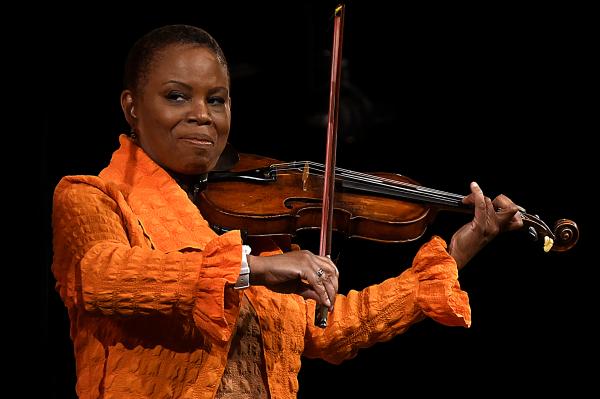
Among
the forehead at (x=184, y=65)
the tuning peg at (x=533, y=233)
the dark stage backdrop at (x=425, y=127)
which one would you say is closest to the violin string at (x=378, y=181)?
the tuning peg at (x=533, y=233)

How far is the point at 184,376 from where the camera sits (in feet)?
6.18

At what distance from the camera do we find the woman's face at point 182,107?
199 centimetres

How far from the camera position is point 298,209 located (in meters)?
2.01

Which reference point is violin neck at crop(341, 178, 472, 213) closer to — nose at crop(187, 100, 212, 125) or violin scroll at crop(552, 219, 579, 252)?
violin scroll at crop(552, 219, 579, 252)

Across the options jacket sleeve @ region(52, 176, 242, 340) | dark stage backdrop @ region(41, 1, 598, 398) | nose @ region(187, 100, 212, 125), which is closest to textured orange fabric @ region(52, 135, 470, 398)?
jacket sleeve @ region(52, 176, 242, 340)

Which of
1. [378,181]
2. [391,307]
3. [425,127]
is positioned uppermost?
[425,127]

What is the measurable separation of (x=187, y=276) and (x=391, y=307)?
556mm

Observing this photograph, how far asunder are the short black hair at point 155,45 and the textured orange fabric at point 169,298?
0.38 feet

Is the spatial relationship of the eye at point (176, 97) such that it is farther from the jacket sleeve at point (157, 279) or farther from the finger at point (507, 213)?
the finger at point (507, 213)

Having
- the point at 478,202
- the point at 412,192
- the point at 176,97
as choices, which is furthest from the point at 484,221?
the point at 176,97

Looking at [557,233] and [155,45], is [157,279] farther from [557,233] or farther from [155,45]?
[557,233]

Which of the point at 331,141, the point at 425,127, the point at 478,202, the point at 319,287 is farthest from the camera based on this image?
the point at 425,127

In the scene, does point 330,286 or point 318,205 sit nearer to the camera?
point 330,286

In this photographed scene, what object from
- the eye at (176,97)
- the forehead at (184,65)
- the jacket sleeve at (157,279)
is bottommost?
the jacket sleeve at (157,279)
